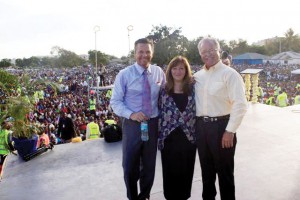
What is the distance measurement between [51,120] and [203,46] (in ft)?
36.3

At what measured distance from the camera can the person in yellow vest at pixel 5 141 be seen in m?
5.55

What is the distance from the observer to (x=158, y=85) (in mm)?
2674

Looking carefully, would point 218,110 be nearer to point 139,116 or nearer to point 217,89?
point 217,89

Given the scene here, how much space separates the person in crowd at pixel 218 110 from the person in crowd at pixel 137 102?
392mm

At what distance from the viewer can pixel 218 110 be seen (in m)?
2.48

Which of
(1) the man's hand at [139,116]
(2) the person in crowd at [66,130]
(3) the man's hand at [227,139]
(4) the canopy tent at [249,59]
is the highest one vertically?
(4) the canopy tent at [249,59]

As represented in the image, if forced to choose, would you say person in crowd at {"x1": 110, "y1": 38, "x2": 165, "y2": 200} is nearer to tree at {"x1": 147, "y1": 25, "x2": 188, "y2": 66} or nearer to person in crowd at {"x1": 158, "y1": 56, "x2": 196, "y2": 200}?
person in crowd at {"x1": 158, "y1": 56, "x2": 196, "y2": 200}

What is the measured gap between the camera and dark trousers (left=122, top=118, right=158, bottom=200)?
2643mm

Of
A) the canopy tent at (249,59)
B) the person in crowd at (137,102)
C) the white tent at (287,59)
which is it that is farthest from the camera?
the white tent at (287,59)

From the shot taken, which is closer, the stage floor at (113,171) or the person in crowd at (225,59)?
the stage floor at (113,171)

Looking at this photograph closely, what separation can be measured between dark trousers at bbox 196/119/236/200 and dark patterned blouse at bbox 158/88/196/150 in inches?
2.7

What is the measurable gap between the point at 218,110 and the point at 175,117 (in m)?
0.36

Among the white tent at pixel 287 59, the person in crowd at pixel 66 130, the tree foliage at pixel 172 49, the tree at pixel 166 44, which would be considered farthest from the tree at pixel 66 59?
the person in crowd at pixel 66 130

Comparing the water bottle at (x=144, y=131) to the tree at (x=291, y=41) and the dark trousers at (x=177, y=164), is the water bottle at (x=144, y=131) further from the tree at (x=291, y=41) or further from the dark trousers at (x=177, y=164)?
the tree at (x=291, y=41)
